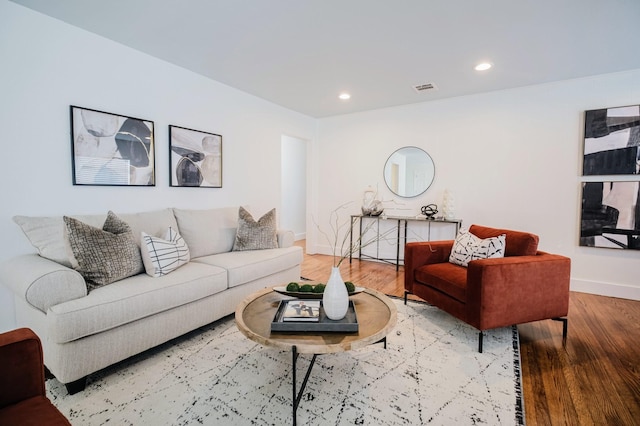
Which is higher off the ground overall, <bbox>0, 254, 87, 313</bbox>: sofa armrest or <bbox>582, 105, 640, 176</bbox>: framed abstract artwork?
<bbox>582, 105, 640, 176</bbox>: framed abstract artwork

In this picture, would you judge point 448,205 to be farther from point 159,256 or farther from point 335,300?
point 159,256

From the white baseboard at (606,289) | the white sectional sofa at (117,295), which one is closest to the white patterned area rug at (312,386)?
the white sectional sofa at (117,295)

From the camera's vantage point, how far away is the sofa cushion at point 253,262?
259cm

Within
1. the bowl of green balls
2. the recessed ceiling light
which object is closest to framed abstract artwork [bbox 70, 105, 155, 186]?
the bowl of green balls

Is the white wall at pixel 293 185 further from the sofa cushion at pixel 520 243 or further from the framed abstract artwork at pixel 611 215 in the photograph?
the framed abstract artwork at pixel 611 215

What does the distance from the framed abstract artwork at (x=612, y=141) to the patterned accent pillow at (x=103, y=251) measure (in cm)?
455

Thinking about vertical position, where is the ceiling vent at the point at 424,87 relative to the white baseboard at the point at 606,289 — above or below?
above

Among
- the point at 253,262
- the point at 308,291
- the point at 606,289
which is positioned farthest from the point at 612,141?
the point at 253,262

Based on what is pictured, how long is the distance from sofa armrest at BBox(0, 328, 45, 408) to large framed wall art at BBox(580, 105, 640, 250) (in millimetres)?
4615

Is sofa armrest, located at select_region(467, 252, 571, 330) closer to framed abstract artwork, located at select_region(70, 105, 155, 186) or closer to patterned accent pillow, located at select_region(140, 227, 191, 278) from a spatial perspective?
patterned accent pillow, located at select_region(140, 227, 191, 278)

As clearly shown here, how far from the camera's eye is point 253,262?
109 inches

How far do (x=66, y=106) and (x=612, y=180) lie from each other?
522 cm

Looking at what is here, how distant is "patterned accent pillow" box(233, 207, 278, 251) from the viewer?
319 cm

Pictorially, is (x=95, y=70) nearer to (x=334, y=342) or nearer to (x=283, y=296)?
(x=283, y=296)
